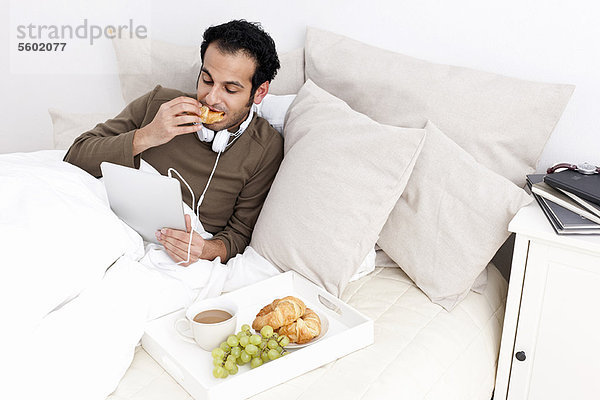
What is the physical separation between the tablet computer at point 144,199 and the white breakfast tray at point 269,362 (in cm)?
27

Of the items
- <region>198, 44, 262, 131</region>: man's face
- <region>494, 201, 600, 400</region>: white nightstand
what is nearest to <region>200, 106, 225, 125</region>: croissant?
<region>198, 44, 262, 131</region>: man's face

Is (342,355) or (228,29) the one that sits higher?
(228,29)

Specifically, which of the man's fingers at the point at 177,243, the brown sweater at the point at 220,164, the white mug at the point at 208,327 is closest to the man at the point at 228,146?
the brown sweater at the point at 220,164

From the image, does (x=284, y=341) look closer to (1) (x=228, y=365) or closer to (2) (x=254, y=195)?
(1) (x=228, y=365)

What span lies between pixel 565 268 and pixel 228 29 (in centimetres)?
110

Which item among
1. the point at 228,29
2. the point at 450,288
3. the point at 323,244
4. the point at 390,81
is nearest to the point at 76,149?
the point at 228,29

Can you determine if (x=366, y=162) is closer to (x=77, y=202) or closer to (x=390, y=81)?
(x=390, y=81)

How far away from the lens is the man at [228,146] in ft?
5.65

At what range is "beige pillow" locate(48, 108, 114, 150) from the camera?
7.27ft

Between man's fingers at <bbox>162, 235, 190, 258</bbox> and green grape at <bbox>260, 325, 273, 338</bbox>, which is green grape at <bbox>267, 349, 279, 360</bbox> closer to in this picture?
green grape at <bbox>260, 325, 273, 338</bbox>

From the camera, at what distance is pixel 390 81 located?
5.81ft

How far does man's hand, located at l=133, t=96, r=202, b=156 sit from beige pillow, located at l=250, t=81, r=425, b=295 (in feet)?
1.08

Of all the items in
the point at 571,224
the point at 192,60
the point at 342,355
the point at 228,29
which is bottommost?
the point at 342,355

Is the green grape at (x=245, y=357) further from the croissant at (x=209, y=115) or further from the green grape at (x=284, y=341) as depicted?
the croissant at (x=209, y=115)
